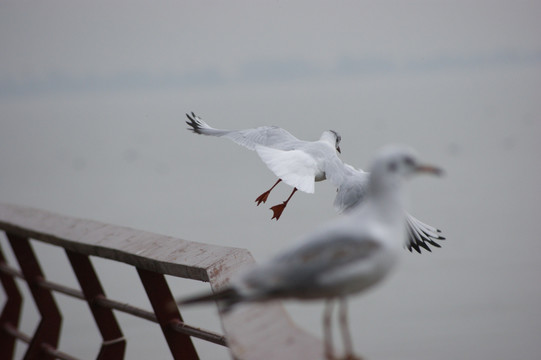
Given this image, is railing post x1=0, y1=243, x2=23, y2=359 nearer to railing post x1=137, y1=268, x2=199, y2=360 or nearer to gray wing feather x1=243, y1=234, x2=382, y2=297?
railing post x1=137, y1=268, x2=199, y2=360

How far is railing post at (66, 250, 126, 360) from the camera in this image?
2555 mm

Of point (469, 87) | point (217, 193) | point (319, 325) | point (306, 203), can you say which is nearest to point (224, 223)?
point (306, 203)

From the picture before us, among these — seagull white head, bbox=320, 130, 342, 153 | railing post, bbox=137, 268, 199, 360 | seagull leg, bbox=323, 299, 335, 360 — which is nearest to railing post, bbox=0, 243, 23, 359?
railing post, bbox=137, 268, 199, 360

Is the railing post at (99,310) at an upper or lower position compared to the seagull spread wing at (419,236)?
lower

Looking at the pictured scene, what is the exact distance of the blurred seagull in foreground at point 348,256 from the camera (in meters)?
1.33

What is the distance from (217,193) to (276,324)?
981cm

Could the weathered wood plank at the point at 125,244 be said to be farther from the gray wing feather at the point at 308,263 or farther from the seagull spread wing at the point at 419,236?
the seagull spread wing at the point at 419,236

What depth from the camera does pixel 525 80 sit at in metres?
32.1

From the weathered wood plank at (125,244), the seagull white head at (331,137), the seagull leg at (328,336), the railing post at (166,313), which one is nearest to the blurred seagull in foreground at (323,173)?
the seagull white head at (331,137)

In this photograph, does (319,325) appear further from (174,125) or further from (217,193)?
(174,125)

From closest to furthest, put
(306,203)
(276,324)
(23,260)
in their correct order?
(276,324) → (23,260) → (306,203)

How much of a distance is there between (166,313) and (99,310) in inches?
19.2

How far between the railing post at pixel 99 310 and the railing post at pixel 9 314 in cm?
116

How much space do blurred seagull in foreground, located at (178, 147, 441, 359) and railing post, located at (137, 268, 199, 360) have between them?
2.77ft
